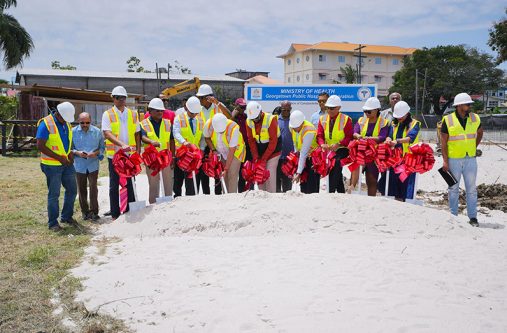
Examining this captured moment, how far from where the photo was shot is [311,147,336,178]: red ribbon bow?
8195 millimetres

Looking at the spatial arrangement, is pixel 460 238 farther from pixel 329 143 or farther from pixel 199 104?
pixel 199 104

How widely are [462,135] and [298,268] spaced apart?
13.7ft

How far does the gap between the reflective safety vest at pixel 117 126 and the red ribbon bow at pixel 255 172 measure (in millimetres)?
1802

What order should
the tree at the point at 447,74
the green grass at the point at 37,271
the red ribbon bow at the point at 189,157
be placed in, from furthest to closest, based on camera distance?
1. the tree at the point at 447,74
2. the red ribbon bow at the point at 189,157
3. the green grass at the point at 37,271

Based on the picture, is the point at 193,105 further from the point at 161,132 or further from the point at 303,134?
the point at 303,134

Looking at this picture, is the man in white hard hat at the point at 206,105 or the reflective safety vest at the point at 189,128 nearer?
the reflective safety vest at the point at 189,128

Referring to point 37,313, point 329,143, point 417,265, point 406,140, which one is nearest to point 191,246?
point 37,313

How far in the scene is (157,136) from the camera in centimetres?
804

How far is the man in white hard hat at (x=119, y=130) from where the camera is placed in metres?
7.73

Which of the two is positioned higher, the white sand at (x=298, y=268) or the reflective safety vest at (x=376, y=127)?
the reflective safety vest at (x=376, y=127)

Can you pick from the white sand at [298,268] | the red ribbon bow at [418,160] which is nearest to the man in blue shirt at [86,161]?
the white sand at [298,268]

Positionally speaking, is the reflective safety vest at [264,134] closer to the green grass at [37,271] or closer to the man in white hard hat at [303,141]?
the man in white hard hat at [303,141]

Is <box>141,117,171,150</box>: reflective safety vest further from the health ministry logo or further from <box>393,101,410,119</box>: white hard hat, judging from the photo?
the health ministry logo

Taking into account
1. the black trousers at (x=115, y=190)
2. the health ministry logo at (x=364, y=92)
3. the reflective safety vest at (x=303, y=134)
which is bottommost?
the black trousers at (x=115, y=190)
